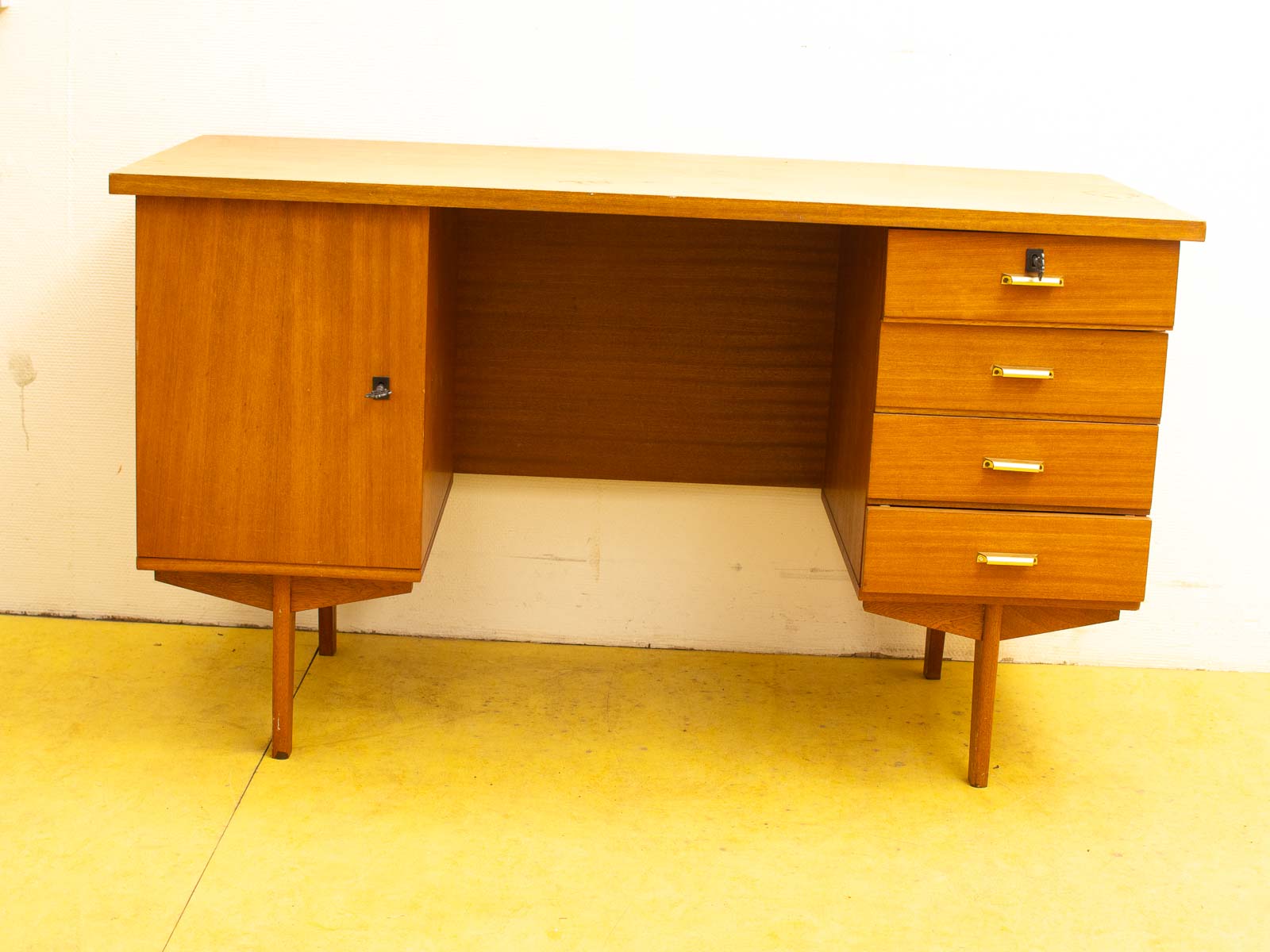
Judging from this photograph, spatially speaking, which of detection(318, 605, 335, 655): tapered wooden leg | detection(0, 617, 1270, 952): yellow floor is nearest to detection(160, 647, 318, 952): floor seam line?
detection(0, 617, 1270, 952): yellow floor

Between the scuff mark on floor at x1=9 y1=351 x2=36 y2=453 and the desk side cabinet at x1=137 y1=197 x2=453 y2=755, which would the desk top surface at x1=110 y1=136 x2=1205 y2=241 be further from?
the scuff mark on floor at x1=9 y1=351 x2=36 y2=453

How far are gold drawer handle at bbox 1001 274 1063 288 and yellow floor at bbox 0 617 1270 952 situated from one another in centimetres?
77

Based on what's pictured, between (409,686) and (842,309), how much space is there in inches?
38.5

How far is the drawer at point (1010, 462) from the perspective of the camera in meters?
1.92

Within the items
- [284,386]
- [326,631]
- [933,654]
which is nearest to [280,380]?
[284,386]

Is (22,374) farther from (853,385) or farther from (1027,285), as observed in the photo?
(1027,285)

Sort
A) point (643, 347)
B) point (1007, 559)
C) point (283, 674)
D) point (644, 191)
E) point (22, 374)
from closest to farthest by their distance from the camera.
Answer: point (644, 191), point (1007, 559), point (283, 674), point (643, 347), point (22, 374)

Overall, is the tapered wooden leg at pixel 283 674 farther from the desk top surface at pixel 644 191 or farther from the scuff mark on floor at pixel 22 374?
the scuff mark on floor at pixel 22 374

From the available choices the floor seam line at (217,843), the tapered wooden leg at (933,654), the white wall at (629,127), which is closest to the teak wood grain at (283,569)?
the floor seam line at (217,843)

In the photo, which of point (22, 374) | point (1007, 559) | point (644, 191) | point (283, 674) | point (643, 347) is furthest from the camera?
point (22, 374)

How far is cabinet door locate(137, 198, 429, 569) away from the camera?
1.87m

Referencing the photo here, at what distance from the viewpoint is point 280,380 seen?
6.28 feet

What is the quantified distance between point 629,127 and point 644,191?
2.15 ft

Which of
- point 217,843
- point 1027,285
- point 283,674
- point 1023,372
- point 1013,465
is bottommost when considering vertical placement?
point 217,843
